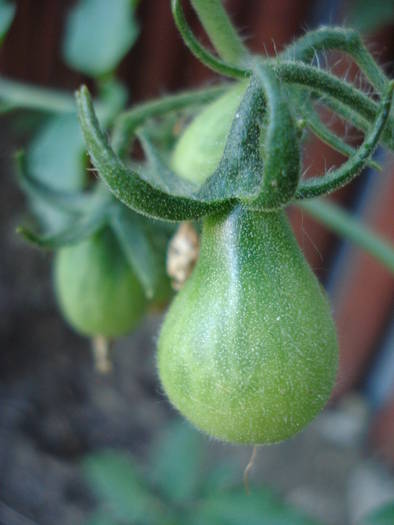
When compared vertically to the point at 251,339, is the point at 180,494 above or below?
below

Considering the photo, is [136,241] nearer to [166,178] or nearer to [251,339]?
[166,178]

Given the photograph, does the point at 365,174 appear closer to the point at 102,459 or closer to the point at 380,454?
the point at 380,454

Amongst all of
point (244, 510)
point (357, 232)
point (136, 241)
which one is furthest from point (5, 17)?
point (244, 510)

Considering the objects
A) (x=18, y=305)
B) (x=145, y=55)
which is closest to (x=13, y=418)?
(x=18, y=305)

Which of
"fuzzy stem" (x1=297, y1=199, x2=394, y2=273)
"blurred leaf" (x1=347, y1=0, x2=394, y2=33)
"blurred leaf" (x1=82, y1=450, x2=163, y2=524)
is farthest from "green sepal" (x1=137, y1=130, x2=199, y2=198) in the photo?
"blurred leaf" (x1=82, y1=450, x2=163, y2=524)

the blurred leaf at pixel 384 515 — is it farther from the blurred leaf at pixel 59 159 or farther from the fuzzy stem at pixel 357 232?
the blurred leaf at pixel 59 159

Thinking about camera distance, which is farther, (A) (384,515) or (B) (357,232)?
(B) (357,232)
